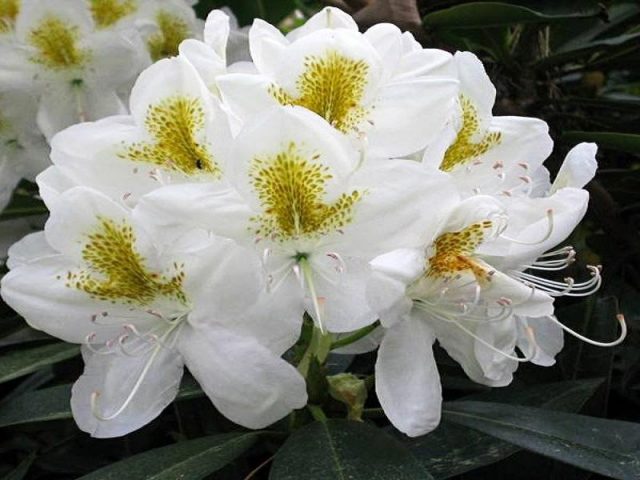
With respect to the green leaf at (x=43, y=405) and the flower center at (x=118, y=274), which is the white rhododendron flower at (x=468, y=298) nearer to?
the flower center at (x=118, y=274)

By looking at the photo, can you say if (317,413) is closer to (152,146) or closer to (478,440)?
(478,440)

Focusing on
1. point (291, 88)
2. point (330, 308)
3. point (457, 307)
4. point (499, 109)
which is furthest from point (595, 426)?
point (499, 109)

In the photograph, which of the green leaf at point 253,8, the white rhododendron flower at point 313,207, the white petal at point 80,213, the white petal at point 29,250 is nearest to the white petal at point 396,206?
the white rhododendron flower at point 313,207

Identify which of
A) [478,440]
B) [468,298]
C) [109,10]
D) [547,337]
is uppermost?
[109,10]

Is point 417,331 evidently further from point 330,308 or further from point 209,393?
point 209,393

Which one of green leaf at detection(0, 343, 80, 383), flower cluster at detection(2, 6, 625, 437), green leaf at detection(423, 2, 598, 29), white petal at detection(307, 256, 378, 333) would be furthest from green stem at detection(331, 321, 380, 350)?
green leaf at detection(423, 2, 598, 29)

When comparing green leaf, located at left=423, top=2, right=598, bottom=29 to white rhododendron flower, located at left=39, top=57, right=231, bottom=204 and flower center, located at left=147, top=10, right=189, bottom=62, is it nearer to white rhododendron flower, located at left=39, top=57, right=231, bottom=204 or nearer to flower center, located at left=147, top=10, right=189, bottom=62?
flower center, located at left=147, top=10, right=189, bottom=62

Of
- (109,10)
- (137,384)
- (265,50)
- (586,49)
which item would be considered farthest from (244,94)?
(586,49)

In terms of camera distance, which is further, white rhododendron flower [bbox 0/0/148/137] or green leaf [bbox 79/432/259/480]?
white rhododendron flower [bbox 0/0/148/137]
